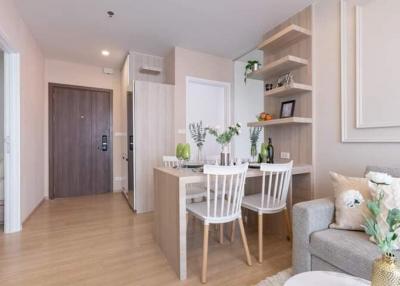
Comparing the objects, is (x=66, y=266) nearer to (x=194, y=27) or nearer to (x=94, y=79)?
(x=194, y=27)

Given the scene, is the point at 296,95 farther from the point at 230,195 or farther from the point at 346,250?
the point at 346,250

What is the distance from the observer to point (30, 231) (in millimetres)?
2684

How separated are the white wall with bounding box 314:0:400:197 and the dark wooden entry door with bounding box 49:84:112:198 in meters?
3.89

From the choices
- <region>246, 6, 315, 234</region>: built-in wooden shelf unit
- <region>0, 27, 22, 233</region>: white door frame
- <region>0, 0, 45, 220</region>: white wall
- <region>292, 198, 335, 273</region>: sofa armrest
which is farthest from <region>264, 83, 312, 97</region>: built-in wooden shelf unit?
<region>0, 27, 22, 233</region>: white door frame

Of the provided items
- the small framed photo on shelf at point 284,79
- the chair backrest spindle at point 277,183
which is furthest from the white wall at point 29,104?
the small framed photo on shelf at point 284,79

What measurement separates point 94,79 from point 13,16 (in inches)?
80.3

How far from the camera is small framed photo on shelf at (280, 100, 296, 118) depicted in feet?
9.14

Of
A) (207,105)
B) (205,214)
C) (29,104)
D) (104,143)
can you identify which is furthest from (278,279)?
(104,143)

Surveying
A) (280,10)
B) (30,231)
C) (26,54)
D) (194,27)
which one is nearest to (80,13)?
(26,54)

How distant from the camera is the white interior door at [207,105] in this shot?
157 inches

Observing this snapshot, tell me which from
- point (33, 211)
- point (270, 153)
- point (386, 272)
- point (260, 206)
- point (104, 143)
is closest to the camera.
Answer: point (386, 272)

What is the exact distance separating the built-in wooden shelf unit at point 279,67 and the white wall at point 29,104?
280cm

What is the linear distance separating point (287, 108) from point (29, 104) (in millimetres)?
3488

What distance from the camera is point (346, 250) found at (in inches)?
52.5
